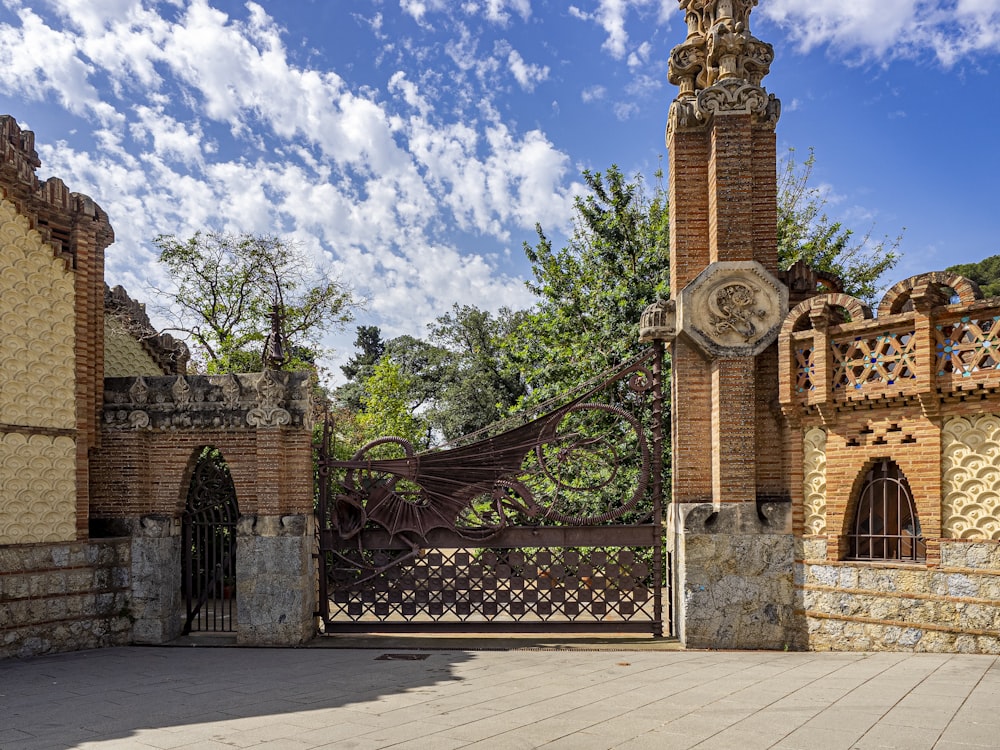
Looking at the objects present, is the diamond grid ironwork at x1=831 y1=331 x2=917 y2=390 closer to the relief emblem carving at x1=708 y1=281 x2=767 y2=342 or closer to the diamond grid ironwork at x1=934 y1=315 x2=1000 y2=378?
the diamond grid ironwork at x1=934 y1=315 x2=1000 y2=378

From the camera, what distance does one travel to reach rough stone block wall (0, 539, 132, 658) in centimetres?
892

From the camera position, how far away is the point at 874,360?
27.2 ft

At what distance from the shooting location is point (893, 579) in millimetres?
8109

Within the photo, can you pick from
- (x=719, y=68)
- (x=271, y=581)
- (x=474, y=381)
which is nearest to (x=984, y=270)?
(x=474, y=381)

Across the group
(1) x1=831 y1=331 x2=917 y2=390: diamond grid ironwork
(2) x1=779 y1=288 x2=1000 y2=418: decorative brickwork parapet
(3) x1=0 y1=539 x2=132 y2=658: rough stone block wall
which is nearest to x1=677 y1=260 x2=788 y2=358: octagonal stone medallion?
(2) x1=779 y1=288 x2=1000 y2=418: decorative brickwork parapet

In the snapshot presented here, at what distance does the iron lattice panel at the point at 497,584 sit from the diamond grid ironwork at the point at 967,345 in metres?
4.06

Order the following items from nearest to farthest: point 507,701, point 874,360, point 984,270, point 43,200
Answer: point 507,701
point 874,360
point 43,200
point 984,270

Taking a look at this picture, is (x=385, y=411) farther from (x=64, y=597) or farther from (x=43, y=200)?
(x=43, y=200)

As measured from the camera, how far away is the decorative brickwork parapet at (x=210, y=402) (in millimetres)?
9898

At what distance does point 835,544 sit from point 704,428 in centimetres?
187

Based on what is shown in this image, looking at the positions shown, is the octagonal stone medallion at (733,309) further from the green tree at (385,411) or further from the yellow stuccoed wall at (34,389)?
the green tree at (385,411)

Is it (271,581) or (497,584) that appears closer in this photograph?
(271,581)

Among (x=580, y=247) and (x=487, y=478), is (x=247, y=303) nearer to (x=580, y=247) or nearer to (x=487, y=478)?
(x=580, y=247)

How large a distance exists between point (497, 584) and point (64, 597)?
16.7 ft
